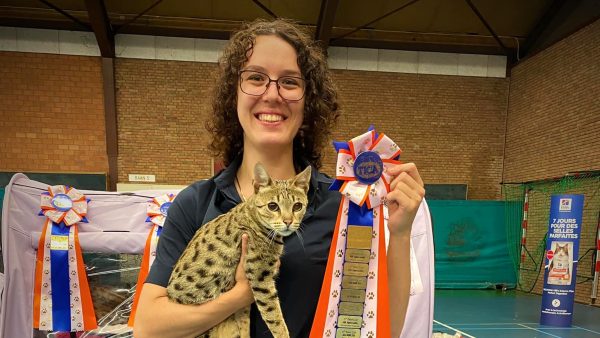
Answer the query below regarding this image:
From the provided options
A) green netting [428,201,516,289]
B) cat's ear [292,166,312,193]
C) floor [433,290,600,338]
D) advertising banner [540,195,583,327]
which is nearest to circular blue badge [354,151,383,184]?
cat's ear [292,166,312,193]

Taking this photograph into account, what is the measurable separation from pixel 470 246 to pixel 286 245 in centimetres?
951

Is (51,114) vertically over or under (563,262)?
over

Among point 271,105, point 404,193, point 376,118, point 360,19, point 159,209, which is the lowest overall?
point 159,209

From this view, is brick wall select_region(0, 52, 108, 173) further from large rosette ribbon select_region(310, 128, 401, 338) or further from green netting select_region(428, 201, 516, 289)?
large rosette ribbon select_region(310, 128, 401, 338)

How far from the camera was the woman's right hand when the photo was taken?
41.6 inches

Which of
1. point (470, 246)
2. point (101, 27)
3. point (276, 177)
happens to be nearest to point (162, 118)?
point (101, 27)

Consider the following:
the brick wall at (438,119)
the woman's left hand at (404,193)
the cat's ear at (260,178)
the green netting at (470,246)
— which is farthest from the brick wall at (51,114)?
the woman's left hand at (404,193)

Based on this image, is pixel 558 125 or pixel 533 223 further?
pixel 558 125

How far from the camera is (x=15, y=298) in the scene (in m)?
2.70

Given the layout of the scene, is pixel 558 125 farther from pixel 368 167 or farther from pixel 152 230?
pixel 368 167

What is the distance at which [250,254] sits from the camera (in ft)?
3.57

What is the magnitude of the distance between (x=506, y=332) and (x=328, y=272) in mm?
5901

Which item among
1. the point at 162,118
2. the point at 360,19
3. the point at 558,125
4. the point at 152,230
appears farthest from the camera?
the point at 360,19

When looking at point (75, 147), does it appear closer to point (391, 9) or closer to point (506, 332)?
point (391, 9)
